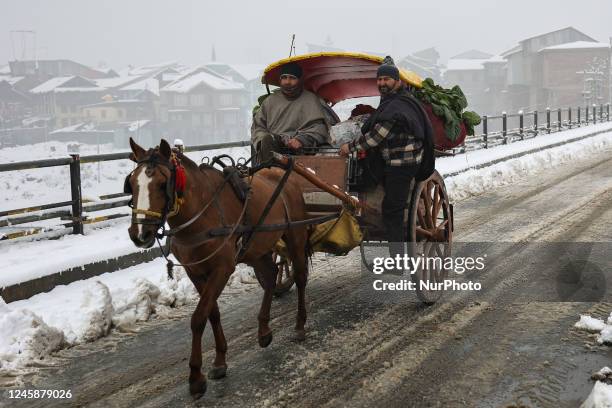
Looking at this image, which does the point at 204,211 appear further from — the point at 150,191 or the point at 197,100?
the point at 197,100

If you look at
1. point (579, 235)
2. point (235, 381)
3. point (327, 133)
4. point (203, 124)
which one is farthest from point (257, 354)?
point (203, 124)

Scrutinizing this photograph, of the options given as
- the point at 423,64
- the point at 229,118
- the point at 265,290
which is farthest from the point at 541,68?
the point at 265,290

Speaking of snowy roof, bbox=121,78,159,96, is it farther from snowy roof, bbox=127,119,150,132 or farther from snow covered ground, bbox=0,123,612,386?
snow covered ground, bbox=0,123,612,386

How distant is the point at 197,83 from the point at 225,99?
166 inches

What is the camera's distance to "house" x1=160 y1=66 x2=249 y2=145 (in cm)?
7744

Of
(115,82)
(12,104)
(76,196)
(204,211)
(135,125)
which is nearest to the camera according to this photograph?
(204,211)

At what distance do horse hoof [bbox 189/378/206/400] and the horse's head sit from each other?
1.17 m

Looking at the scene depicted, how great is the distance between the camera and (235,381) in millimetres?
5156

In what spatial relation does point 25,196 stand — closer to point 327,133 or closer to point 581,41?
point 327,133

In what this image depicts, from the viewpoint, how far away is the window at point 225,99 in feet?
261

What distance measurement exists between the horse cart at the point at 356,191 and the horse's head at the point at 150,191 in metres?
1.69

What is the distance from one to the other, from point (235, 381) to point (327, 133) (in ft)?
10.9

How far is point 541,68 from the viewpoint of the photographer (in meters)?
74.6

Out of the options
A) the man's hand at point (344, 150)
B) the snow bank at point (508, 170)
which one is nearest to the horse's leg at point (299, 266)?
the man's hand at point (344, 150)
